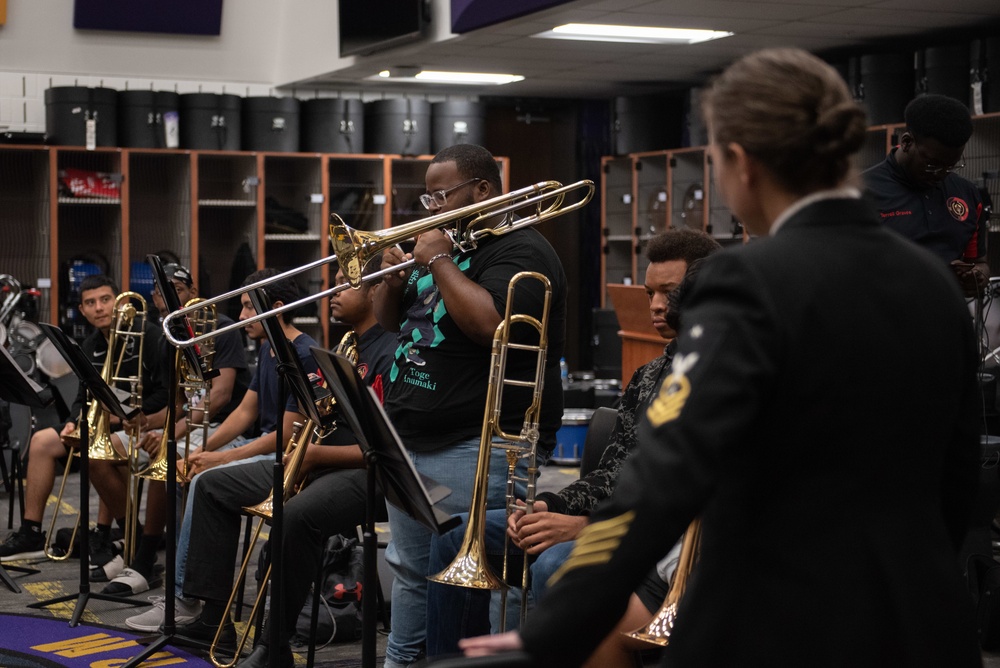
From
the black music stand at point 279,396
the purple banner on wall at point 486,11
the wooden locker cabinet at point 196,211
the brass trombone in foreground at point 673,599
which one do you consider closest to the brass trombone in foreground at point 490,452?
the brass trombone in foreground at point 673,599

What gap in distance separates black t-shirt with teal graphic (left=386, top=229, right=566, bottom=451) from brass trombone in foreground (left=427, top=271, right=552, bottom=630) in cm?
12

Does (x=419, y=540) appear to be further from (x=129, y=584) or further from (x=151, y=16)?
(x=151, y=16)

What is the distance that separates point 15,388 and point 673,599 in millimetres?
3263

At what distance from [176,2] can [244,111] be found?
1.16 meters

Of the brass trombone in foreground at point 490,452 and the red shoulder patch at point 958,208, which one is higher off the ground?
the red shoulder patch at point 958,208

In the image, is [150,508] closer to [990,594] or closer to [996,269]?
[990,594]

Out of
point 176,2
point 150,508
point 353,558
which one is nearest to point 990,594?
point 353,558

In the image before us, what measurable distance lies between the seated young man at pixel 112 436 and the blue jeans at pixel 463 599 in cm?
259

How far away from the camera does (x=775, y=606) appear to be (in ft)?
4.25

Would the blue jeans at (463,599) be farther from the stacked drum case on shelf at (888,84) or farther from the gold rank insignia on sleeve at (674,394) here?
the stacked drum case on shelf at (888,84)

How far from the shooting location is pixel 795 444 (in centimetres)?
128

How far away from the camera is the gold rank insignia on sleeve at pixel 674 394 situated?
1.26 m

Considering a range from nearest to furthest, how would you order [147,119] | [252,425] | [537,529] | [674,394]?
[674,394], [537,529], [252,425], [147,119]

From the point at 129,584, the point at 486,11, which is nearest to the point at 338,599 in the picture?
the point at 129,584
